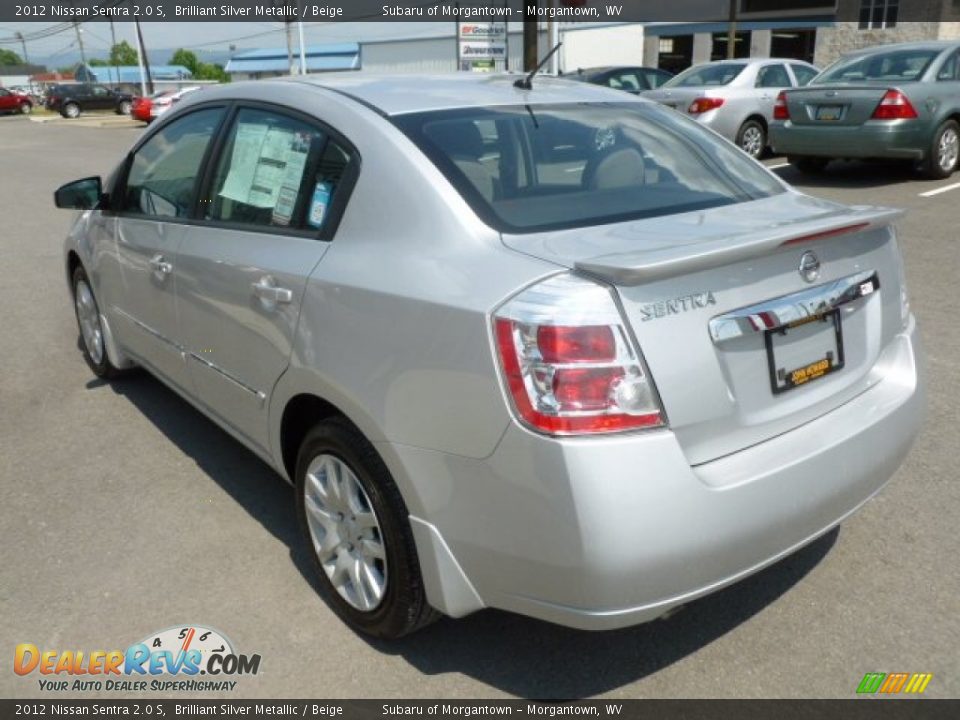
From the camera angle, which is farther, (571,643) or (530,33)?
(530,33)

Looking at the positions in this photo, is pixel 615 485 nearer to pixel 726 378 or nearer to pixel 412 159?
pixel 726 378

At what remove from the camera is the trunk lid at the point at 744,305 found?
7.03 feet

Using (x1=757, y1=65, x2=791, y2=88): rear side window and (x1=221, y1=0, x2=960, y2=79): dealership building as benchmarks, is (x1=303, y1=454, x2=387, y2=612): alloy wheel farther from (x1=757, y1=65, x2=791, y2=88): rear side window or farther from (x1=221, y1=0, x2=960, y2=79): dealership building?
(x1=221, y1=0, x2=960, y2=79): dealership building

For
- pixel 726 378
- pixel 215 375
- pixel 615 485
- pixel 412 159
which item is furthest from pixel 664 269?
pixel 215 375

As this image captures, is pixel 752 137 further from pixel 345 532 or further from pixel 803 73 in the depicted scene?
pixel 345 532

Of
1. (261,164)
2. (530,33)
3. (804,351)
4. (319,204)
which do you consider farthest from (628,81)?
(804,351)

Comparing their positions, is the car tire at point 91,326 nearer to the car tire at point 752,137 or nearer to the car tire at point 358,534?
the car tire at point 358,534

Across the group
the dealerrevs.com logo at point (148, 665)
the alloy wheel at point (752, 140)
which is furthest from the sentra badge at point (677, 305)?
the alloy wheel at point (752, 140)

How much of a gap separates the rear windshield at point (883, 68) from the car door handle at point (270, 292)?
32.0ft

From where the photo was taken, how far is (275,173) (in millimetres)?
3115

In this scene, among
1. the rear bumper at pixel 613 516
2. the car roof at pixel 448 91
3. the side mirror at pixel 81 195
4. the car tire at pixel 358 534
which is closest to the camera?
the rear bumper at pixel 613 516

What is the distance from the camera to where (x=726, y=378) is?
Answer: 7.40 ft

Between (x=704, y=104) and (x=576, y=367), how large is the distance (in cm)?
1127

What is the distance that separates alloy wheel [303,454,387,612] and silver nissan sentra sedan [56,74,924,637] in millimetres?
12
